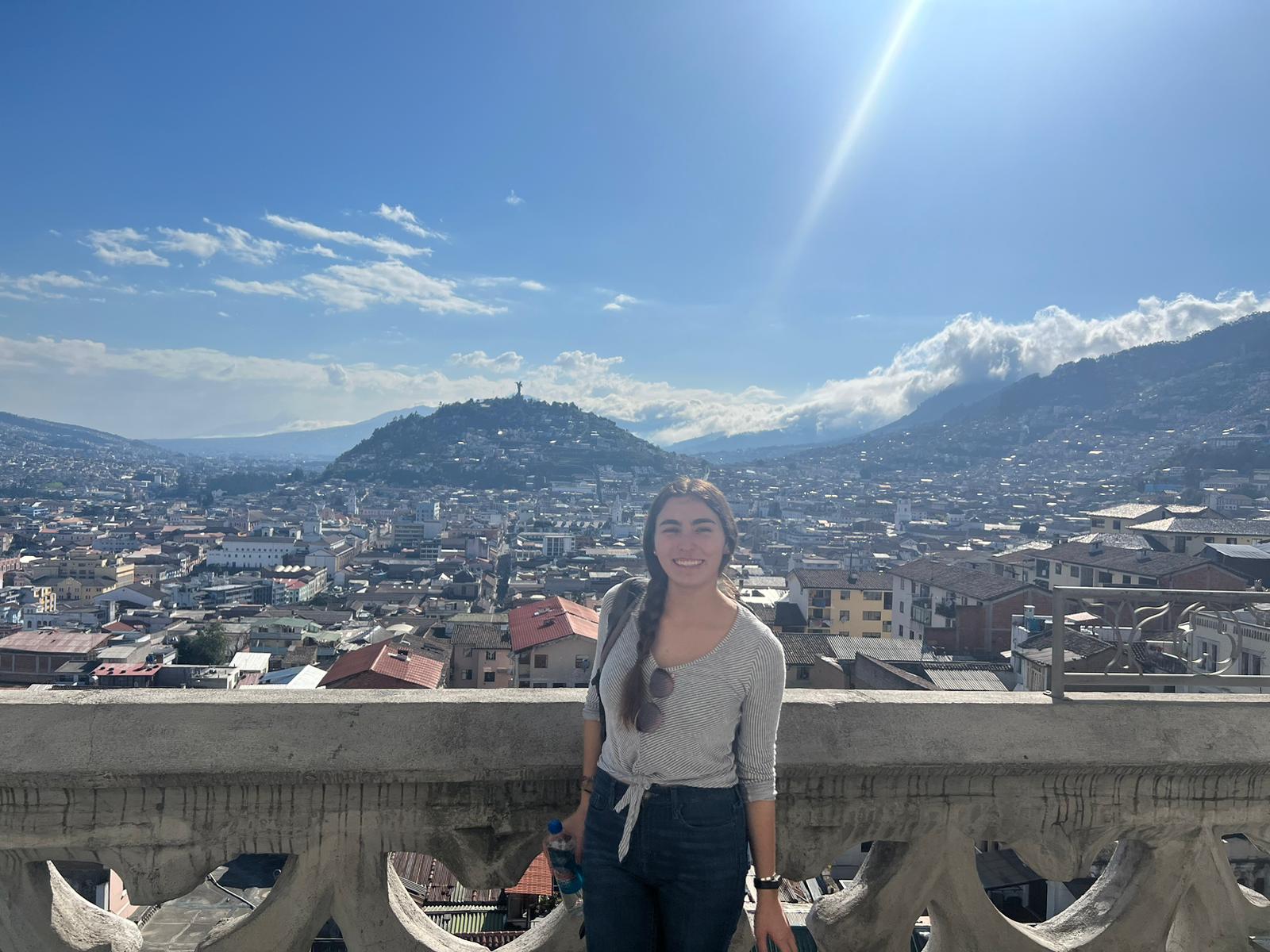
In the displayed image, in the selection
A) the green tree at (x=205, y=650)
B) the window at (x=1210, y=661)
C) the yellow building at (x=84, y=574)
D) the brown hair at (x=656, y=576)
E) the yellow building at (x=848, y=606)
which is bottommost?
the yellow building at (x=84, y=574)

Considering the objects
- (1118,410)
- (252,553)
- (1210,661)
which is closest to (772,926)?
(1210,661)

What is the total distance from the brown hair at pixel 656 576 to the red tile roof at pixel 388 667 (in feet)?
57.5

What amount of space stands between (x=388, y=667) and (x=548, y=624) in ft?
19.3

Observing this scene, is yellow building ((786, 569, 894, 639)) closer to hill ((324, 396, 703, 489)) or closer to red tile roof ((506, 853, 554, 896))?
red tile roof ((506, 853, 554, 896))

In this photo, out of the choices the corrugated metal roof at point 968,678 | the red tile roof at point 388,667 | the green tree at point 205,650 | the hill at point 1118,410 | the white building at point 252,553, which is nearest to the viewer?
the corrugated metal roof at point 968,678

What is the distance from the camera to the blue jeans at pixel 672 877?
60.2 inches

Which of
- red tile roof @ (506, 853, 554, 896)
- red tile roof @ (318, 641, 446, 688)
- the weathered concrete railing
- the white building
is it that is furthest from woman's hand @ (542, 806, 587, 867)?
the white building

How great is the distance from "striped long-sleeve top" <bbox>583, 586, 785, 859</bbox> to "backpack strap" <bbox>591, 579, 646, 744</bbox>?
6 cm

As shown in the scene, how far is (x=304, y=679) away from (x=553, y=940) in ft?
77.6

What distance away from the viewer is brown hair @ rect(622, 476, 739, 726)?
5.20 feet

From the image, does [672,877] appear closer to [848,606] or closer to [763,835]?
[763,835]

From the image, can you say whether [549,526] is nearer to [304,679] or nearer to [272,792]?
[304,679]

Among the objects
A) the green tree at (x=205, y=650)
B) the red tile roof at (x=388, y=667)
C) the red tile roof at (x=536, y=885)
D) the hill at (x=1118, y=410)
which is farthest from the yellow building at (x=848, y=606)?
the hill at (x=1118, y=410)

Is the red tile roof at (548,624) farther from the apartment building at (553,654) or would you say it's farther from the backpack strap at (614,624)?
the backpack strap at (614,624)
